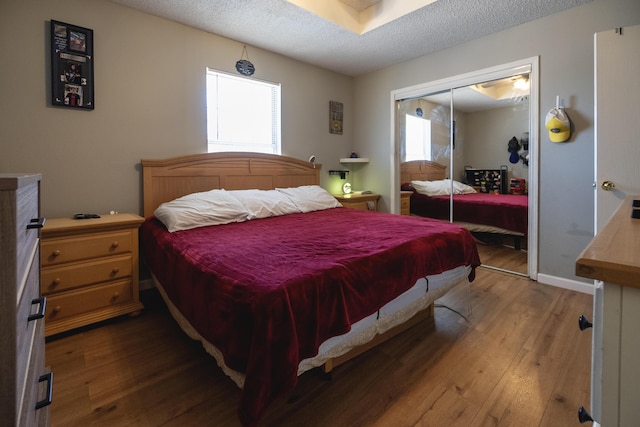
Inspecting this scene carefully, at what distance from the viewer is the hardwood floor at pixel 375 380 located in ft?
4.50

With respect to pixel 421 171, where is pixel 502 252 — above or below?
below

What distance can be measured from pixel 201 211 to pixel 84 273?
2.83 ft

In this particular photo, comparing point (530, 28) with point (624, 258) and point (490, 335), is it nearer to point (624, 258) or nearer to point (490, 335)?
point (490, 335)

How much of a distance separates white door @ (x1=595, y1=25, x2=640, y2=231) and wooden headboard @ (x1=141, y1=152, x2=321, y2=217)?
280 centimetres

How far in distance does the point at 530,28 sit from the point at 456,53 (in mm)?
704

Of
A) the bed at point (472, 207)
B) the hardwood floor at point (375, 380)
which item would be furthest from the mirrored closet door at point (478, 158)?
the hardwood floor at point (375, 380)

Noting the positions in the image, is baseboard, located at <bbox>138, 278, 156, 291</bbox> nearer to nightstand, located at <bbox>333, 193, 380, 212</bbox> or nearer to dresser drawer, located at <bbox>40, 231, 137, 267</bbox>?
dresser drawer, located at <bbox>40, 231, 137, 267</bbox>

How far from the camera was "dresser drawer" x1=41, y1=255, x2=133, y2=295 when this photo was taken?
77.6 inches

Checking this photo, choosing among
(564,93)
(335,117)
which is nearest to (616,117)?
(564,93)

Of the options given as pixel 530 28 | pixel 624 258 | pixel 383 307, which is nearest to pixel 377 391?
pixel 383 307

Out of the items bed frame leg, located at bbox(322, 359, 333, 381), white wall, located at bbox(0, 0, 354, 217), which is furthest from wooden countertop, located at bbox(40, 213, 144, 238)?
bed frame leg, located at bbox(322, 359, 333, 381)

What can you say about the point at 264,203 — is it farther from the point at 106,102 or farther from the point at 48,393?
the point at 48,393

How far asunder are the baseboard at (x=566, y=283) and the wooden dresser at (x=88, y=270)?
140 inches

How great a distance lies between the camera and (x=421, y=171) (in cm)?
414
